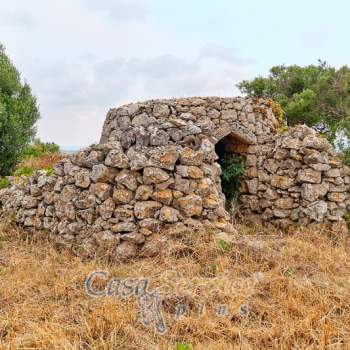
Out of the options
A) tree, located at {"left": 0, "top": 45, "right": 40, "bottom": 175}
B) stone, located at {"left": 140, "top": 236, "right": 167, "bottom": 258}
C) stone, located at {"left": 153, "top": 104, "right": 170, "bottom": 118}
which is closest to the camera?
stone, located at {"left": 140, "top": 236, "right": 167, "bottom": 258}

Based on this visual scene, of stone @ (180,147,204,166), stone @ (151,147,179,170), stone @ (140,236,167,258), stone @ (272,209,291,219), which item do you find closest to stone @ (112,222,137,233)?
stone @ (140,236,167,258)

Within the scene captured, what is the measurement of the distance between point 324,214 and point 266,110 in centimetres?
281

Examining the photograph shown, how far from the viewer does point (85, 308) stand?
362 centimetres

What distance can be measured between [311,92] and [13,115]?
1013cm

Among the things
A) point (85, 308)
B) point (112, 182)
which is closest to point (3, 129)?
point (112, 182)

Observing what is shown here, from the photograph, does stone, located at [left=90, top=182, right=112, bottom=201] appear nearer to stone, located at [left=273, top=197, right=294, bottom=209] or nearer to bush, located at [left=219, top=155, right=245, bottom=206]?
bush, located at [left=219, top=155, right=245, bottom=206]

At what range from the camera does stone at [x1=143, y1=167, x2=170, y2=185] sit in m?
5.14

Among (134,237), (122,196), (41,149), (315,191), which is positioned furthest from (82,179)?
(41,149)

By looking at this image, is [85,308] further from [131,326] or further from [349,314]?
[349,314]

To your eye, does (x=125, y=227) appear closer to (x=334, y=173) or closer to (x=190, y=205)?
(x=190, y=205)

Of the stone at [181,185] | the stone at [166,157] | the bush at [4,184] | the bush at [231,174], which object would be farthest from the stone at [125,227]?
the bush at [4,184]

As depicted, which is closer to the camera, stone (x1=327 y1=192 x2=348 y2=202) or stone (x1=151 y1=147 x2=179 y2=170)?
stone (x1=151 y1=147 x2=179 y2=170)

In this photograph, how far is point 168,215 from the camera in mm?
5012

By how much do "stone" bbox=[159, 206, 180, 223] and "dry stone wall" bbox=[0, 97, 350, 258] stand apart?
0.05ft
